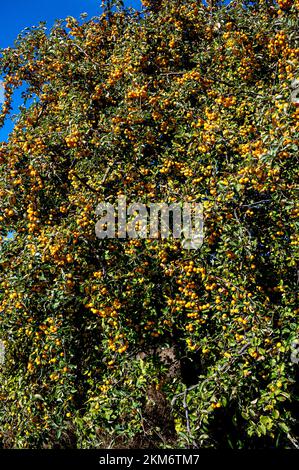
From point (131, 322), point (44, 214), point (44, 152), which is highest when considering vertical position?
point (44, 152)

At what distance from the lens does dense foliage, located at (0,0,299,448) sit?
4.50 metres

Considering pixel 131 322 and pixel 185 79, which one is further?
pixel 185 79

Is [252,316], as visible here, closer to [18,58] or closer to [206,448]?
[206,448]

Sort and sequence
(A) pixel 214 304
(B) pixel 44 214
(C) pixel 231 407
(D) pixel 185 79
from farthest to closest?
(D) pixel 185 79 → (B) pixel 44 214 → (C) pixel 231 407 → (A) pixel 214 304

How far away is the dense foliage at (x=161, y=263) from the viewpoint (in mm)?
4504

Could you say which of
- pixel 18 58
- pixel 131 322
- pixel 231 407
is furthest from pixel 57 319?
pixel 18 58

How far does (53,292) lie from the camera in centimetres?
493

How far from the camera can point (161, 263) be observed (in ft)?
16.6

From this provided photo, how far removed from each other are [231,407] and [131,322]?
1798 mm

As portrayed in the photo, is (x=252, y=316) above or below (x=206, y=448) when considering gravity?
above

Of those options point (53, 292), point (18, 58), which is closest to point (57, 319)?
point (53, 292)

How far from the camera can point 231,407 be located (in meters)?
5.54
